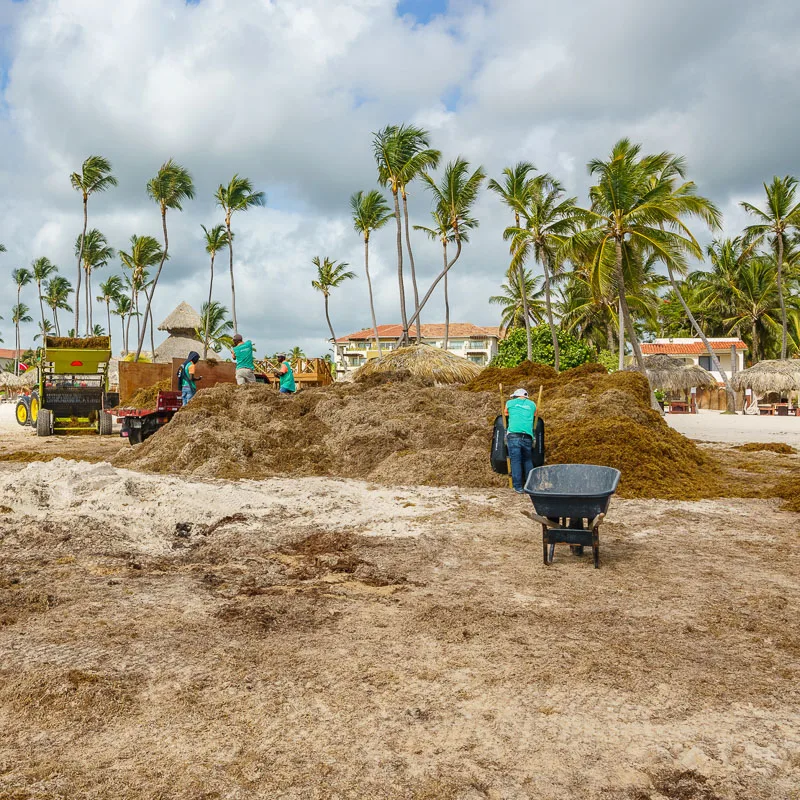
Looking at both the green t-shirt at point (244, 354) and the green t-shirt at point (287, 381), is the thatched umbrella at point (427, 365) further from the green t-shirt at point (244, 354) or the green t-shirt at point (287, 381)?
the green t-shirt at point (244, 354)

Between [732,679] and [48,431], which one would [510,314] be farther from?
[732,679]

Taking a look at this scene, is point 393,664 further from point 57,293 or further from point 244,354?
point 57,293

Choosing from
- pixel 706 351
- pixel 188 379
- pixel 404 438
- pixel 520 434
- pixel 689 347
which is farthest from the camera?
pixel 689 347

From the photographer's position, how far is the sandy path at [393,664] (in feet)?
9.01

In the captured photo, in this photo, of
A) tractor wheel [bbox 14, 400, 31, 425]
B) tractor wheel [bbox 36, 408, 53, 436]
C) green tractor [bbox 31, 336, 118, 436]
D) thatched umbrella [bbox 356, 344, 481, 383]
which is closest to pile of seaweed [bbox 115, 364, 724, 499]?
green tractor [bbox 31, 336, 118, 436]

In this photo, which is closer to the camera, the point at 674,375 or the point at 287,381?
the point at 287,381

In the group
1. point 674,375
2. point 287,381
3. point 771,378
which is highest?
point 674,375

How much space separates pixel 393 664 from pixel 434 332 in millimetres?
71430

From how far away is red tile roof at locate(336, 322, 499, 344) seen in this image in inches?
2857

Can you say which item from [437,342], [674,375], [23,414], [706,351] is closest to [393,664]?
[23,414]

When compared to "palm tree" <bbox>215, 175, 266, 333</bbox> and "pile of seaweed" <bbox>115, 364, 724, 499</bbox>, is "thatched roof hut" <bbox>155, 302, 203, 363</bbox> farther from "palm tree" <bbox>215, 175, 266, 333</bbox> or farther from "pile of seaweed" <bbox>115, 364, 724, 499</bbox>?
"pile of seaweed" <bbox>115, 364, 724, 499</bbox>

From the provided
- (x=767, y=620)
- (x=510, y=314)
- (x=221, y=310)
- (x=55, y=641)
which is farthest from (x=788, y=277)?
(x=55, y=641)

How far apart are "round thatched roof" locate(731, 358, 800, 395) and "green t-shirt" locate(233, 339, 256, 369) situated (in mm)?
29130

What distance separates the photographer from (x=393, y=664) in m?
3.75
